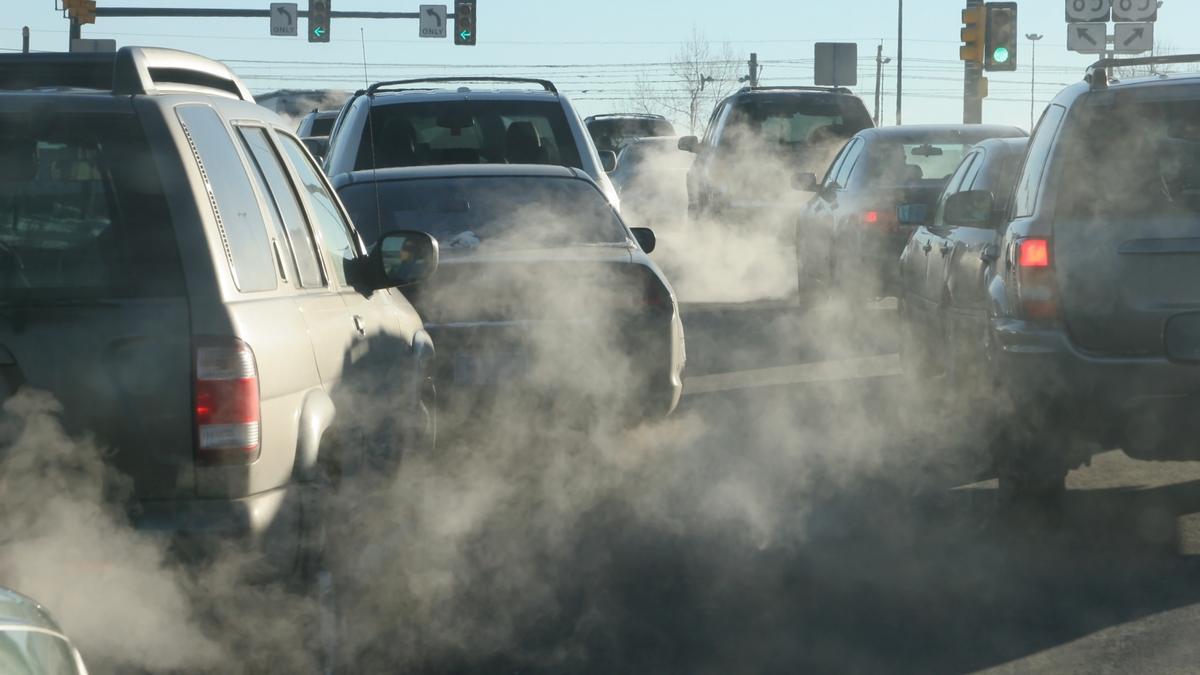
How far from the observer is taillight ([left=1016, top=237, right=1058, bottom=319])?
664 centimetres

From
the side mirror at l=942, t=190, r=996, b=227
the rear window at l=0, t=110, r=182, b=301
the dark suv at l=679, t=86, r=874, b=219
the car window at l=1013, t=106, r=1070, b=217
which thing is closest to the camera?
the rear window at l=0, t=110, r=182, b=301

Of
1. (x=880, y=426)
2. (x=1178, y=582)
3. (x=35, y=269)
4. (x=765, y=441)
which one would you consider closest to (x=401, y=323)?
(x=35, y=269)

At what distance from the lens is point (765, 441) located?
9.20 m

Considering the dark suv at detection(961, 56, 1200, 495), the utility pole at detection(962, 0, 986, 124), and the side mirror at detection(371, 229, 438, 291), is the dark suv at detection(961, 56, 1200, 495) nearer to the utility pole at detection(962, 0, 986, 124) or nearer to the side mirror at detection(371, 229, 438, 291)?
the side mirror at detection(371, 229, 438, 291)

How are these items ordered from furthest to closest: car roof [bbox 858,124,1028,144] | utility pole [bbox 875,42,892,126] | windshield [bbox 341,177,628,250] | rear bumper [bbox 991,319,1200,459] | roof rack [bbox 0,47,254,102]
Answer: utility pole [bbox 875,42,892,126] → car roof [bbox 858,124,1028,144] → windshield [bbox 341,177,628,250] → rear bumper [bbox 991,319,1200,459] → roof rack [bbox 0,47,254,102]

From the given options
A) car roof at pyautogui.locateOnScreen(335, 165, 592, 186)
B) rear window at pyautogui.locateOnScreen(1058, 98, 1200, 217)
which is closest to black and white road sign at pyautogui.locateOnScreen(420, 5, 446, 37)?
car roof at pyautogui.locateOnScreen(335, 165, 592, 186)

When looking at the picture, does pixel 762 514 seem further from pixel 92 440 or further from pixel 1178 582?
pixel 92 440

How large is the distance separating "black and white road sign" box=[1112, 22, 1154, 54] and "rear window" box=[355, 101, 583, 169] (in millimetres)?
13991

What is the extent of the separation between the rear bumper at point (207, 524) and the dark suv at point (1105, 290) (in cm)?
338

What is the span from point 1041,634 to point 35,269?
3.00 metres

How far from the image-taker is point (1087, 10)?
23.9m

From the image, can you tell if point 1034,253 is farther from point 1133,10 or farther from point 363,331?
point 1133,10

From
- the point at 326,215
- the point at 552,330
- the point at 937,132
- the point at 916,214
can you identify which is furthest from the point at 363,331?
the point at 937,132

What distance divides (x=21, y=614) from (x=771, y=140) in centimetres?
1775
